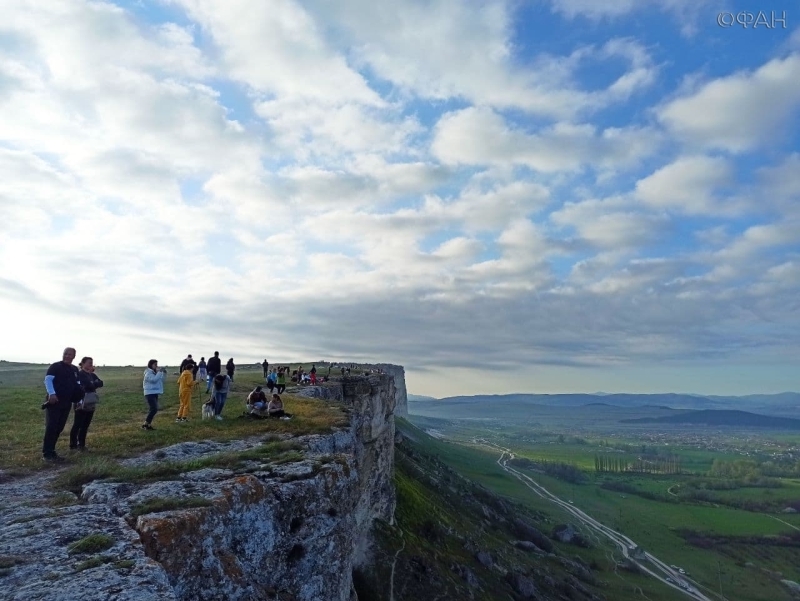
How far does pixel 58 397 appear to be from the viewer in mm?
15461

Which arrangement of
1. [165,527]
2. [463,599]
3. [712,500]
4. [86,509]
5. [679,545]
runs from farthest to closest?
[712,500] → [679,545] → [463,599] → [86,509] → [165,527]

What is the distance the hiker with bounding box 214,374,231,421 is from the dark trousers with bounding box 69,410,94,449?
22.0 feet

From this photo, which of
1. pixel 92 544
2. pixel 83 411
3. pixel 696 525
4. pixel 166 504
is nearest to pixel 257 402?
pixel 83 411

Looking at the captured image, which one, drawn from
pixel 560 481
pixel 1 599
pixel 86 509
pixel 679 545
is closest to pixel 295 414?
pixel 86 509

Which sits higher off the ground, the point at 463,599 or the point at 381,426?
the point at 381,426

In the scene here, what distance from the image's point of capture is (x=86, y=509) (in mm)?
11070

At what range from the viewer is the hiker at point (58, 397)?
50.3ft

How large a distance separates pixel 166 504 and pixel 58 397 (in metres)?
7.08

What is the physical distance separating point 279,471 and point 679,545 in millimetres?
139269

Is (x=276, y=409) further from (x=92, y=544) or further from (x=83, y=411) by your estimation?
(x=92, y=544)

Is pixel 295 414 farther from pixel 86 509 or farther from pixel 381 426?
pixel 381 426

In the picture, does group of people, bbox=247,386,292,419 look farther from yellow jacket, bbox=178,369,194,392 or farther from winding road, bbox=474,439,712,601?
winding road, bbox=474,439,712,601

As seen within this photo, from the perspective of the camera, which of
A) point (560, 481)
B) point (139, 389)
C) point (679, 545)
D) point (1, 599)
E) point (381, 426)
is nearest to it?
point (1, 599)

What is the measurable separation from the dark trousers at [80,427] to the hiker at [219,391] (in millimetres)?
6720
